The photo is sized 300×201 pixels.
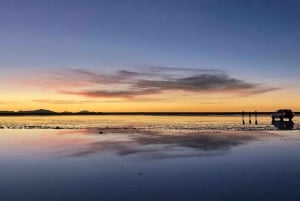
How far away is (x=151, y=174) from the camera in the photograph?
17.5 metres

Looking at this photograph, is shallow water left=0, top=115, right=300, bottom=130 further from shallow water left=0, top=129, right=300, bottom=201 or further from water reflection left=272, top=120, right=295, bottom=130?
shallow water left=0, top=129, right=300, bottom=201

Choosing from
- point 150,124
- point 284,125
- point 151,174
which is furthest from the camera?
point 150,124

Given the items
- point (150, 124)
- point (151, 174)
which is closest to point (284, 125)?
point (150, 124)

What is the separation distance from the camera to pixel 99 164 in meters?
20.4

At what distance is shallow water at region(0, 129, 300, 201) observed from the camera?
13.3 meters

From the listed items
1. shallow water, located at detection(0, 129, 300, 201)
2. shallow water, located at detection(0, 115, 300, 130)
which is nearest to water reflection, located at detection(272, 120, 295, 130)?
shallow water, located at detection(0, 115, 300, 130)

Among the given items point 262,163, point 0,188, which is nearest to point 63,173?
point 0,188

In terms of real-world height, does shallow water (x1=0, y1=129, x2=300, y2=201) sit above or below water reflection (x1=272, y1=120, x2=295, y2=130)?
below

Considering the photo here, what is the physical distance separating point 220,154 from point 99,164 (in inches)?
324

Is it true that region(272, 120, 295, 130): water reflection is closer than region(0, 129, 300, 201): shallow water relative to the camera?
No

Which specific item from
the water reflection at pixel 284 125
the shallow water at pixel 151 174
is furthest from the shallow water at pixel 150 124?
the shallow water at pixel 151 174

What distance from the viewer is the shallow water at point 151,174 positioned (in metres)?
13.3

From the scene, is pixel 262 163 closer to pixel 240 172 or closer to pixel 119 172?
pixel 240 172

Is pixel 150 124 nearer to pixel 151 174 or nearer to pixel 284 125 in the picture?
pixel 284 125
